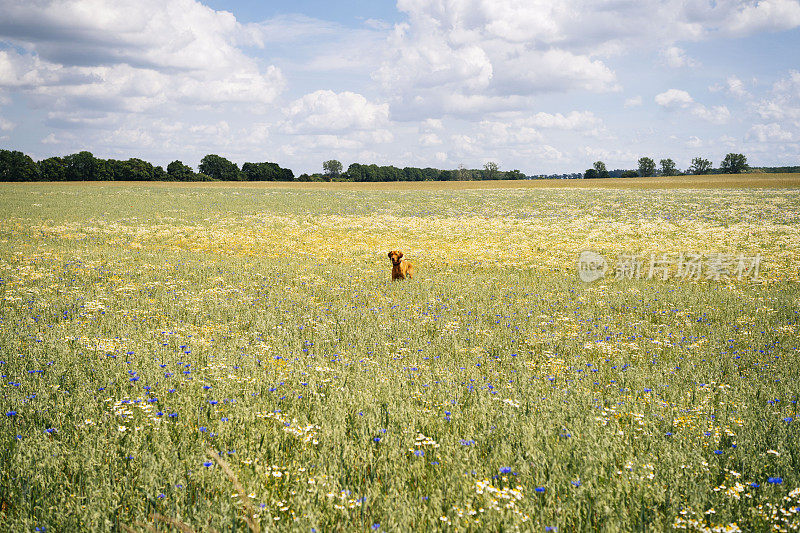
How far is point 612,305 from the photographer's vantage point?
10859mm

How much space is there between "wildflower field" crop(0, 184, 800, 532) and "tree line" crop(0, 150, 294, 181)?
107683 mm

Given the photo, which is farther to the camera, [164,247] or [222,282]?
Answer: [164,247]

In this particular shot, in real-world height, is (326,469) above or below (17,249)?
below

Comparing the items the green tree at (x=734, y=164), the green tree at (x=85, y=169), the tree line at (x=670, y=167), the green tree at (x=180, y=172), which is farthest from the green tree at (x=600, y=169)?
the green tree at (x=85, y=169)

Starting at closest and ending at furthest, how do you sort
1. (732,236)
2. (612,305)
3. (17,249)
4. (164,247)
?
(612,305) → (17,249) → (164,247) → (732,236)

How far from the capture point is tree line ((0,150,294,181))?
97812 millimetres

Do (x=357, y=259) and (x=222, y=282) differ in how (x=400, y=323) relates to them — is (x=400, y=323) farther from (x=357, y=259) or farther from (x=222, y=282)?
(x=357, y=259)

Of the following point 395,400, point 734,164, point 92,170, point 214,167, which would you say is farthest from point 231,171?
→ point 734,164

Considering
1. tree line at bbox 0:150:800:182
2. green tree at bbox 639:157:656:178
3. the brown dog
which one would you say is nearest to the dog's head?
the brown dog

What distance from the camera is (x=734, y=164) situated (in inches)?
5054

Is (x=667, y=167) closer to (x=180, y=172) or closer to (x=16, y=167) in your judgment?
(x=180, y=172)

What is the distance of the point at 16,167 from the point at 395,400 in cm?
12734

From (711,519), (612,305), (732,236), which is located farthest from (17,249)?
(732,236)

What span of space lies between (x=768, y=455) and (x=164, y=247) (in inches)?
905
